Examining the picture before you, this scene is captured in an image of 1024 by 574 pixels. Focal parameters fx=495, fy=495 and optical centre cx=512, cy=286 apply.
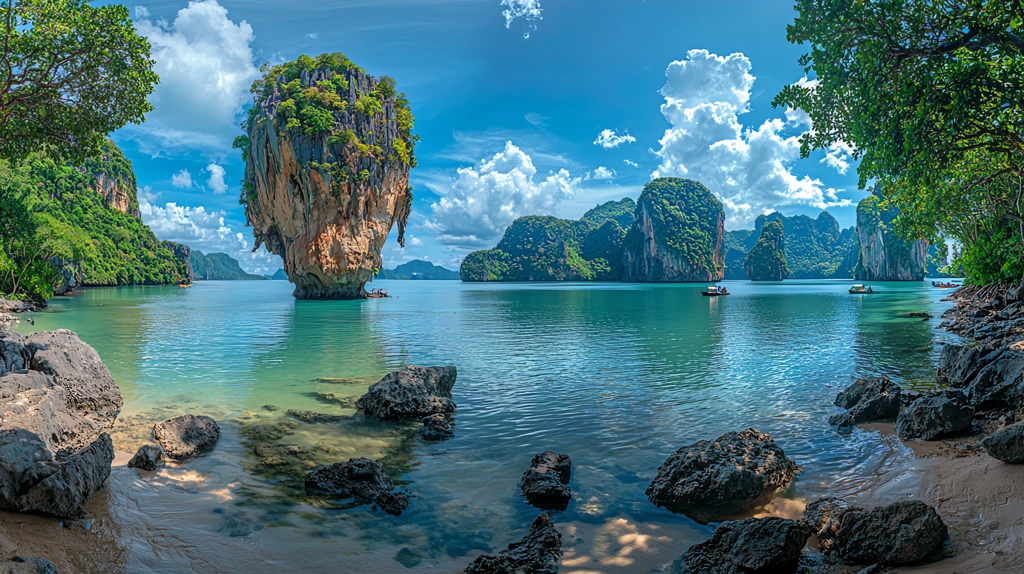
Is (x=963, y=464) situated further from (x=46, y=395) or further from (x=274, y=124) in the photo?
(x=274, y=124)

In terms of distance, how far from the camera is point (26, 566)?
388 centimetres

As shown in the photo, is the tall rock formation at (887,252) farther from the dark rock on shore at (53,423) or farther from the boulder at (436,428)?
the dark rock on shore at (53,423)

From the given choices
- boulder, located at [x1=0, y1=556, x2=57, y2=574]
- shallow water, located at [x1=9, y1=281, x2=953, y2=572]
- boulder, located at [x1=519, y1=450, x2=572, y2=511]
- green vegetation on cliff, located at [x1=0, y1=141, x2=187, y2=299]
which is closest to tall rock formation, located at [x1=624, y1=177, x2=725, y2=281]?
green vegetation on cliff, located at [x1=0, y1=141, x2=187, y2=299]

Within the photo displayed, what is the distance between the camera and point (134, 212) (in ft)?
410

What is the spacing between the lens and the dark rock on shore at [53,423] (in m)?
5.33

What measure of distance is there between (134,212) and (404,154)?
4368 inches

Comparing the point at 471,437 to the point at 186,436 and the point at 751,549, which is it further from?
the point at 751,549

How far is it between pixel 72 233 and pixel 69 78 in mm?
52932

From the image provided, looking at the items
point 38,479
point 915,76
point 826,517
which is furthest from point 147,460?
point 915,76

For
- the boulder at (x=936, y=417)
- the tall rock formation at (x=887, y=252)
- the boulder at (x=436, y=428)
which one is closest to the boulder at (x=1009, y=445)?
A: the boulder at (x=936, y=417)

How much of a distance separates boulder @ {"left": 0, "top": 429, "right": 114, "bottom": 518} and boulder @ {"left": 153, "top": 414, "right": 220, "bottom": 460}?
6.42 feet

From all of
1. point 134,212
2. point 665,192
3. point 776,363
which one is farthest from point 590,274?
point 776,363

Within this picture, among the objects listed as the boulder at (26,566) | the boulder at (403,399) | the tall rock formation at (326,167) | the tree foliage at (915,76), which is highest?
the tall rock formation at (326,167)

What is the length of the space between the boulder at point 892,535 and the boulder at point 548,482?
10.1 feet
